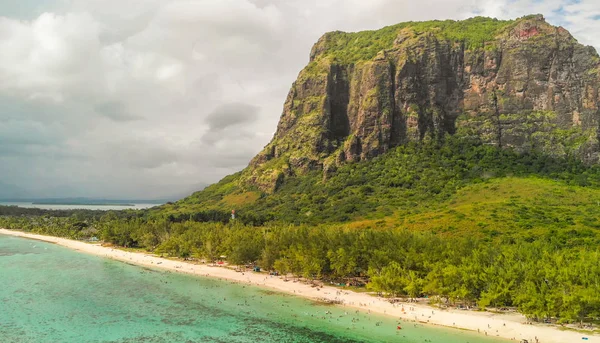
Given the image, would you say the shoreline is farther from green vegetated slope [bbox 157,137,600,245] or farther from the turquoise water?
green vegetated slope [bbox 157,137,600,245]

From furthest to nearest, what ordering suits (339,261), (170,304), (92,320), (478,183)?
1. (478,183)
2. (339,261)
3. (170,304)
4. (92,320)

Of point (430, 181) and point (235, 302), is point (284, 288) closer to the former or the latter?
point (235, 302)

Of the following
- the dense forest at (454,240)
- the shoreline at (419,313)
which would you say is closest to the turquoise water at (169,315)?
the shoreline at (419,313)

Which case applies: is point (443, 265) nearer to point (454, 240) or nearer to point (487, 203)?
point (454, 240)

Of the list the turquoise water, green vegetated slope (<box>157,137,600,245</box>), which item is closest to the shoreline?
the turquoise water

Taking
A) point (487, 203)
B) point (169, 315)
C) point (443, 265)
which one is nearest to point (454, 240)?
point (443, 265)

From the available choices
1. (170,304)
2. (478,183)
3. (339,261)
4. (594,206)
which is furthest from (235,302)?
(478,183)

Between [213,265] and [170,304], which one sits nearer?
[170,304]
